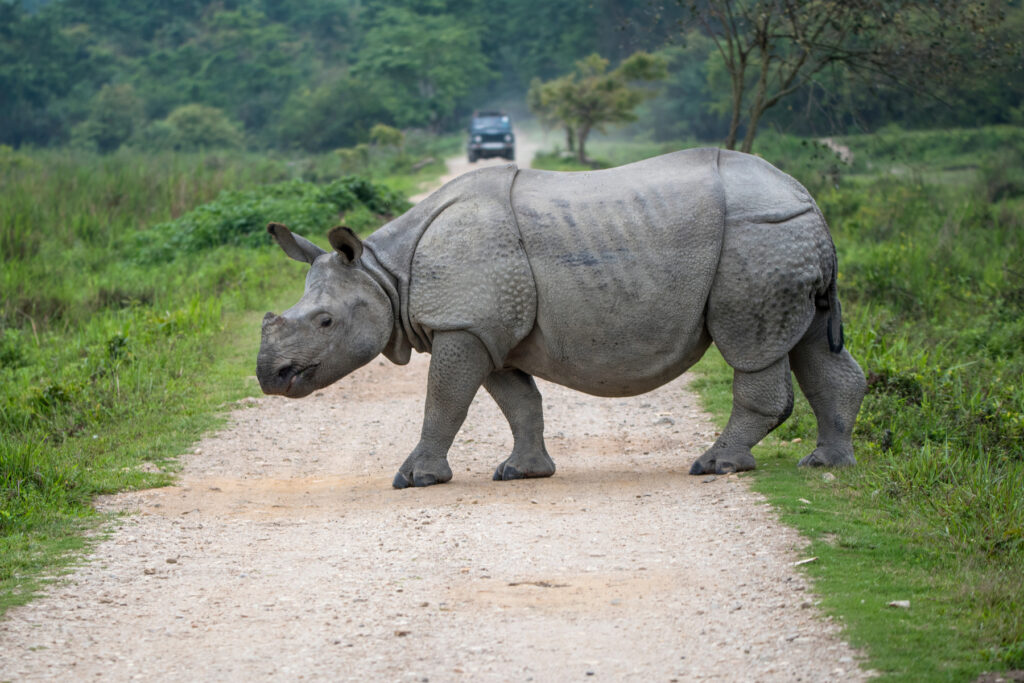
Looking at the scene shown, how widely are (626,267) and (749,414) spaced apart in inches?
44.7

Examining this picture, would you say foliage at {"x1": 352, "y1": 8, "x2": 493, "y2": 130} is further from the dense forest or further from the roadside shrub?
the roadside shrub

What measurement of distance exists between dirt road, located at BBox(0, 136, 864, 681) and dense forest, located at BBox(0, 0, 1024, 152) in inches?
1306

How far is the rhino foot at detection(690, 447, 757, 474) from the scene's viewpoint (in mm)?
6965

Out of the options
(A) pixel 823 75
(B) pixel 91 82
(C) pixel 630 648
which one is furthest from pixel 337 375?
(B) pixel 91 82

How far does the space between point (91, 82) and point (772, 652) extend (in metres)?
54.4

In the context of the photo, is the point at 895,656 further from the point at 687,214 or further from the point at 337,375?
the point at 337,375

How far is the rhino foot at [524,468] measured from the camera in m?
7.30

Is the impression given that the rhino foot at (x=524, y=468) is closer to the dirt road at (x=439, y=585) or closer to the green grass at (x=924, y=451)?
the dirt road at (x=439, y=585)

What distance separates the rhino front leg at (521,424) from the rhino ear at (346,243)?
1122mm

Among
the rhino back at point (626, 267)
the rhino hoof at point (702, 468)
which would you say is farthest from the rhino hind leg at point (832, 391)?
the rhino back at point (626, 267)

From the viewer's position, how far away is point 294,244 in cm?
720

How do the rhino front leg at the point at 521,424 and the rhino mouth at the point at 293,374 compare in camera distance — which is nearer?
the rhino mouth at the point at 293,374

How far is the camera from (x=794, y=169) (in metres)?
23.4

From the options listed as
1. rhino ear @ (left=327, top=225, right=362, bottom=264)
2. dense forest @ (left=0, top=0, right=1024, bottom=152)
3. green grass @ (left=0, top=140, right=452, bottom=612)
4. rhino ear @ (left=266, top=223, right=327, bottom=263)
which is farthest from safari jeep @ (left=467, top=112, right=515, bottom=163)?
rhino ear @ (left=327, top=225, right=362, bottom=264)
